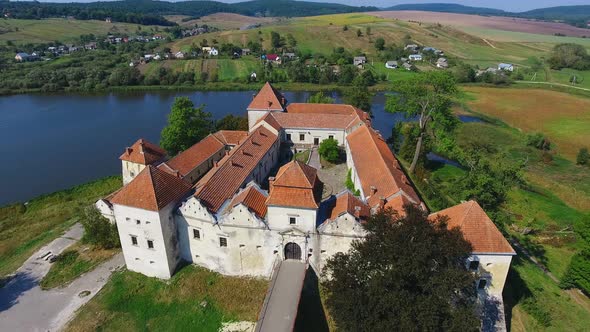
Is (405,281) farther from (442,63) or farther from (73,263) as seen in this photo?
(442,63)

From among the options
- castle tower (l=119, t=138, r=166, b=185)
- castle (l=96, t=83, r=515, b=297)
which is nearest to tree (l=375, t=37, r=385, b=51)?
castle tower (l=119, t=138, r=166, b=185)

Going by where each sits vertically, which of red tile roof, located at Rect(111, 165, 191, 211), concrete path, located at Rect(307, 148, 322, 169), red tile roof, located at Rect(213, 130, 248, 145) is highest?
red tile roof, located at Rect(111, 165, 191, 211)

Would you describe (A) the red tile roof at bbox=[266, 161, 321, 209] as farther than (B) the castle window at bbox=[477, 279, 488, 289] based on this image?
Yes

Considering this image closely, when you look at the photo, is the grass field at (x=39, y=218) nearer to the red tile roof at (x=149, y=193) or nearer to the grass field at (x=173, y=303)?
the grass field at (x=173, y=303)

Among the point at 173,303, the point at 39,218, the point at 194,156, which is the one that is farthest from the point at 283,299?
the point at 39,218

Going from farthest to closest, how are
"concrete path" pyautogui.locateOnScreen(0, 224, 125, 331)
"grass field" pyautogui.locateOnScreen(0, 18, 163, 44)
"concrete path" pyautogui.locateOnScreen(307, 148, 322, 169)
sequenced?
"grass field" pyautogui.locateOnScreen(0, 18, 163, 44), "concrete path" pyautogui.locateOnScreen(307, 148, 322, 169), "concrete path" pyautogui.locateOnScreen(0, 224, 125, 331)

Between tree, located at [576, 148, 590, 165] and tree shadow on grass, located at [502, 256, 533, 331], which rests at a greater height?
tree shadow on grass, located at [502, 256, 533, 331]

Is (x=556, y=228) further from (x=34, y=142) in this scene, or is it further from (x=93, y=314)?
(x=34, y=142)

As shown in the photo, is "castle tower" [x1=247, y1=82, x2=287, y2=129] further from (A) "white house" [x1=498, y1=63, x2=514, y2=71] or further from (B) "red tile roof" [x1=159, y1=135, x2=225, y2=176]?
(A) "white house" [x1=498, y1=63, x2=514, y2=71]

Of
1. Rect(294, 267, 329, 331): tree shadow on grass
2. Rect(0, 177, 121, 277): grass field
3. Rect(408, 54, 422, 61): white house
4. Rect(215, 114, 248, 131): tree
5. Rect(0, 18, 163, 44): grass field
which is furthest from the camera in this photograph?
Rect(0, 18, 163, 44): grass field
